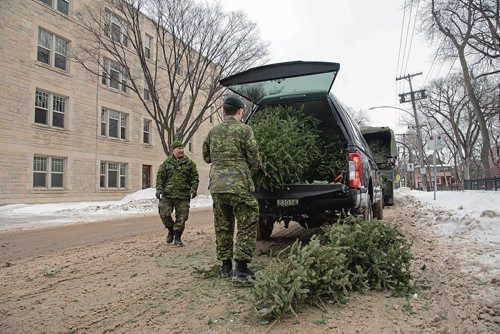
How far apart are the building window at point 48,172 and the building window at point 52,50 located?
506 cm

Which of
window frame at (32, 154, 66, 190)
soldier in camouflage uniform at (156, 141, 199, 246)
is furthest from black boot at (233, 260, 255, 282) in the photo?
window frame at (32, 154, 66, 190)

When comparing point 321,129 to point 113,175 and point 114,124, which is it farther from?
point 114,124

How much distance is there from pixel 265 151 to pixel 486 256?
3133mm

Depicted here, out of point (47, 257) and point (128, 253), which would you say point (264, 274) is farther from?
point (47, 257)

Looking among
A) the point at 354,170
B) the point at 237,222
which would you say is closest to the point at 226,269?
the point at 237,222

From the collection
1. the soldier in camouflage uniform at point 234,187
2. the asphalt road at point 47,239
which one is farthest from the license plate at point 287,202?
the asphalt road at point 47,239

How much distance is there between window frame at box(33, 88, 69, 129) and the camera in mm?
19547

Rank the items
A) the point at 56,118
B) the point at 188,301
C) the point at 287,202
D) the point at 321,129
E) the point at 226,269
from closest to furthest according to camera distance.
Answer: the point at 188,301, the point at 226,269, the point at 287,202, the point at 321,129, the point at 56,118

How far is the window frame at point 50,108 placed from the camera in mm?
19547

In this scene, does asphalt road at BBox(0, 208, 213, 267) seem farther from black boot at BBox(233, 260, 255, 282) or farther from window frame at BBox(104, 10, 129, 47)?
window frame at BBox(104, 10, 129, 47)

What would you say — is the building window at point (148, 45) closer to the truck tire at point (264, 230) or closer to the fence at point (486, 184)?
the fence at point (486, 184)

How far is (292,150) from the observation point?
16.3 feet

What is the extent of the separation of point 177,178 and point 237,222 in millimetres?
Result: 2707

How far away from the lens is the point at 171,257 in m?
5.42
